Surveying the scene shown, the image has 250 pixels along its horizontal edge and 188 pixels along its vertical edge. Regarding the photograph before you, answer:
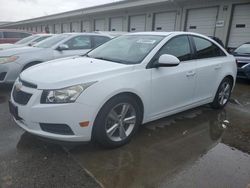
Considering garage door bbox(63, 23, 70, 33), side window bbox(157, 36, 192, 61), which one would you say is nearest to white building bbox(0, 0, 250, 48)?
garage door bbox(63, 23, 70, 33)

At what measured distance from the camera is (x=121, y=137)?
129 inches

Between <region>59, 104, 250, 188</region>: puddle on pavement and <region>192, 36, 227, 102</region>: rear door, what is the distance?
29.7 inches

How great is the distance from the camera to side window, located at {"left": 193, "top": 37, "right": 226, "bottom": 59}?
436 centimetres

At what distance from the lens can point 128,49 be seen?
154 inches

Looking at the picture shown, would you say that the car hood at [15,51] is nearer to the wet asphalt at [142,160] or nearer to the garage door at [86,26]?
the wet asphalt at [142,160]

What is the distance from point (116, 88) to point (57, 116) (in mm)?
796

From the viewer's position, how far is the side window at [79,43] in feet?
22.9

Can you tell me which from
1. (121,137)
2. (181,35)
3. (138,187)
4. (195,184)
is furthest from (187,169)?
(181,35)

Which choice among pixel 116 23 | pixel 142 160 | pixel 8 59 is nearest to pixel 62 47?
pixel 8 59

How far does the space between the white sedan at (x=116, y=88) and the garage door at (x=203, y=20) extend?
32.7ft

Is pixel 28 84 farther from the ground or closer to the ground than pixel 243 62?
farther from the ground

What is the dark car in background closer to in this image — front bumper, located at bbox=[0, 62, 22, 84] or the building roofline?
front bumper, located at bbox=[0, 62, 22, 84]

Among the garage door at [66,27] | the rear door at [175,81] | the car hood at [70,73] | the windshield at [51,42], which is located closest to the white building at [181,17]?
the garage door at [66,27]

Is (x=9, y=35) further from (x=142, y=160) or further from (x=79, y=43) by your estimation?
(x=142, y=160)
